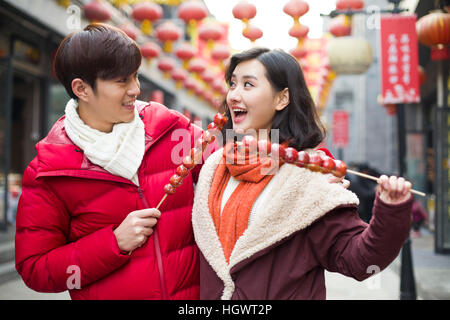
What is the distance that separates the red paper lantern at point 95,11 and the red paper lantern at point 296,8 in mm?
3413

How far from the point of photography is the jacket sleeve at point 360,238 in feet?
5.68

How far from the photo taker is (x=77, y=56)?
2.09m

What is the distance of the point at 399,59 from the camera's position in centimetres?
723

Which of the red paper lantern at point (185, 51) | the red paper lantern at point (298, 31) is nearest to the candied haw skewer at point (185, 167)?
the red paper lantern at point (298, 31)

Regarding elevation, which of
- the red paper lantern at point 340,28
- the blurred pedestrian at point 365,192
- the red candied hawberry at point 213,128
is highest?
the red paper lantern at point 340,28

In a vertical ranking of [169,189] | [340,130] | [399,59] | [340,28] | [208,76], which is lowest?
[169,189]

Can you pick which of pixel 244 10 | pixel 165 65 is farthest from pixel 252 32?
pixel 165 65

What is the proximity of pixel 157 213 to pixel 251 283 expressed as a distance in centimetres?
52

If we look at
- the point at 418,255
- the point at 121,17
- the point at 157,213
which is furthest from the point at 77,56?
the point at 121,17

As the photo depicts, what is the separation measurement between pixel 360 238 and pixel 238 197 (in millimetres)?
571

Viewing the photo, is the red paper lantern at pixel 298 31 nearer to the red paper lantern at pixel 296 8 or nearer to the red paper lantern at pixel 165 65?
the red paper lantern at pixel 296 8

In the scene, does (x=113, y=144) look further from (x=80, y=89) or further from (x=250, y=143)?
(x=250, y=143)

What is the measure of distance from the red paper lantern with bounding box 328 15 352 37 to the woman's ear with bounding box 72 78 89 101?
740cm
